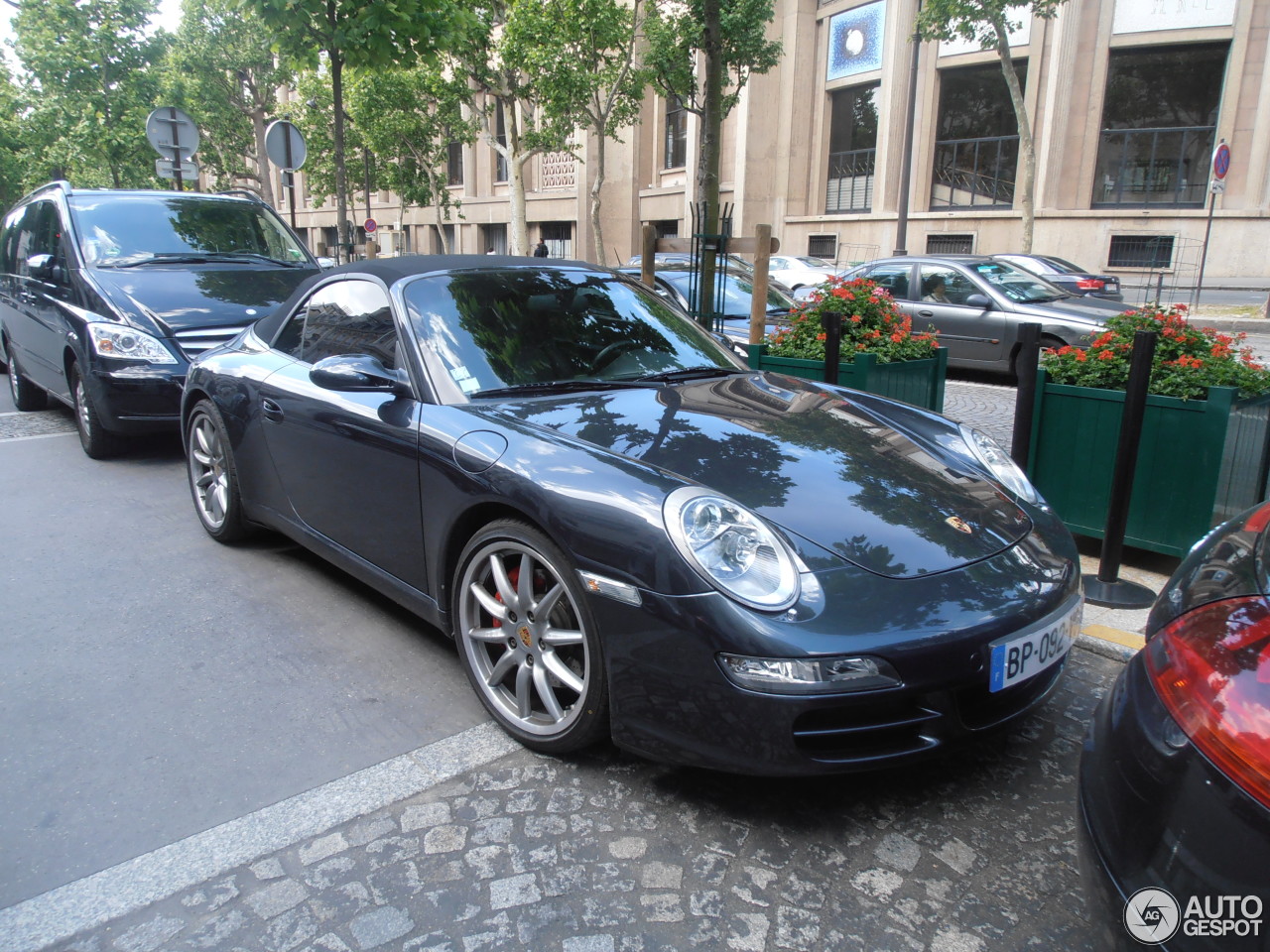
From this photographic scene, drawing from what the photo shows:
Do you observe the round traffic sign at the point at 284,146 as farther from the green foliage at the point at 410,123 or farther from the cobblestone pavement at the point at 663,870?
the green foliage at the point at 410,123

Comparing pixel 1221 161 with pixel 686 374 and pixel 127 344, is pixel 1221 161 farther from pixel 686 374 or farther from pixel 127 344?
pixel 127 344

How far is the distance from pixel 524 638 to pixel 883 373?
333cm

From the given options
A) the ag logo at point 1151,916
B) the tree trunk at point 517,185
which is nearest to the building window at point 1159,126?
the tree trunk at point 517,185

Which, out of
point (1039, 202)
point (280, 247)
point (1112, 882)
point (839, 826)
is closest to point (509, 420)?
point (839, 826)

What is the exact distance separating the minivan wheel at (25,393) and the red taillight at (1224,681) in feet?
31.3

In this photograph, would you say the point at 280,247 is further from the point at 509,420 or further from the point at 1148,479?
the point at 1148,479

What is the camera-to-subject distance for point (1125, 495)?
4086 millimetres

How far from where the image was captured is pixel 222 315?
22.3ft

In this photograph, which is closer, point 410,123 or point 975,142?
point 975,142

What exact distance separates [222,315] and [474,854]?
18.1 feet

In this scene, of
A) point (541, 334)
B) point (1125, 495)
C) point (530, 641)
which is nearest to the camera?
point (530, 641)

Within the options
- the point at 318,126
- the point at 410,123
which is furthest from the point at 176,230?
the point at 318,126

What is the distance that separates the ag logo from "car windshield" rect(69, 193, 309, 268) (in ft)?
24.8

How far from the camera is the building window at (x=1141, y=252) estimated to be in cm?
2397
